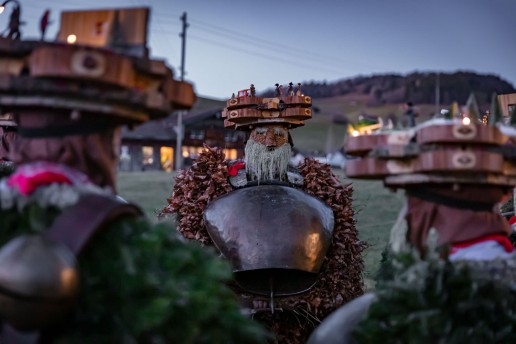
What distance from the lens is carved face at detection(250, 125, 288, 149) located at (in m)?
6.11

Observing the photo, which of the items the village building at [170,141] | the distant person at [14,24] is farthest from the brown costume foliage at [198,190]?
the village building at [170,141]

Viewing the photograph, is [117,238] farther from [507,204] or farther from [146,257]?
[507,204]

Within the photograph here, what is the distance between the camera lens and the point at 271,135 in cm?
614

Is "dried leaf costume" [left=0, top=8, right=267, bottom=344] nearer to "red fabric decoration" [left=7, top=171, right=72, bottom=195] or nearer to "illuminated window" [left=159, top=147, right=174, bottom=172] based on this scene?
"red fabric decoration" [left=7, top=171, right=72, bottom=195]

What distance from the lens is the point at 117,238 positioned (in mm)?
2578

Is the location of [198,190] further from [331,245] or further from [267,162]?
[331,245]

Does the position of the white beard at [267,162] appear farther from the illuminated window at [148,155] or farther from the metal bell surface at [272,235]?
the illuminated window at [148,155]

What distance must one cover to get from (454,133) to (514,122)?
619mm

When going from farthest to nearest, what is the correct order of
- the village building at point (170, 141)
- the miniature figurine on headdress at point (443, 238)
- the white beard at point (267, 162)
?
1. the village building at point (170, 141)
2. the white beard at point (267, 162)
3. the miniature figurine on headdress at point (443, 238)

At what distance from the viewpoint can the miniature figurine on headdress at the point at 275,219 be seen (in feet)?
17.2

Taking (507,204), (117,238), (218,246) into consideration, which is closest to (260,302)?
(218,246)

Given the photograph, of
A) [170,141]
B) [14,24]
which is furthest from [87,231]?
[170,141]

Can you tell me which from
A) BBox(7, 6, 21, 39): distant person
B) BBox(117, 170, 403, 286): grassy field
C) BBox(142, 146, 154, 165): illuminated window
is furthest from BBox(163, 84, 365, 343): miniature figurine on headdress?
BBox(142, 146, 154, 165): illuminated window

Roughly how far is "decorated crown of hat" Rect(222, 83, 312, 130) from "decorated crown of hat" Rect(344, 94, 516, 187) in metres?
2.87
